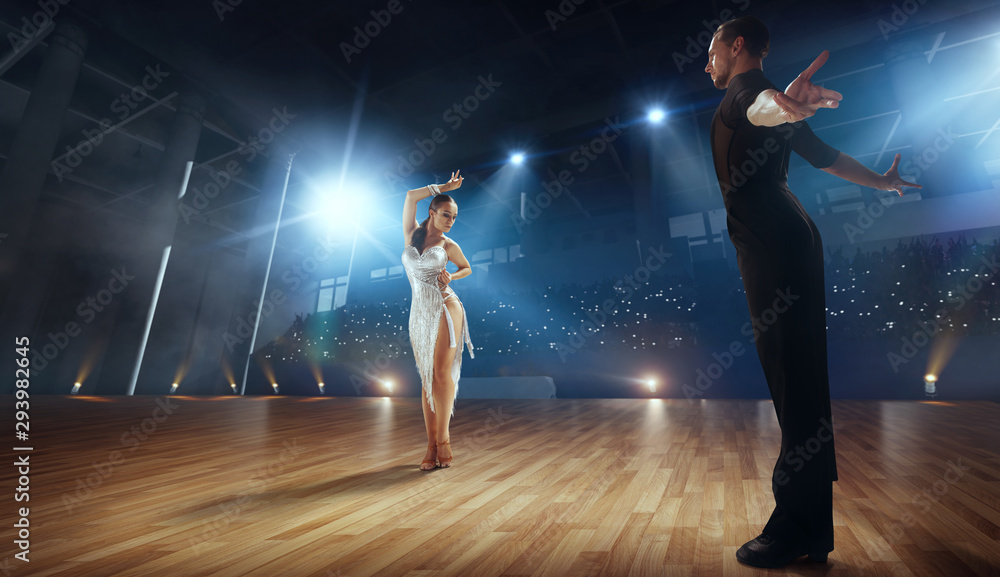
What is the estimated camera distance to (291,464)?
103 inches

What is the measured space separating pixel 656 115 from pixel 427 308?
29.2ft

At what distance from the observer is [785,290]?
116 cm

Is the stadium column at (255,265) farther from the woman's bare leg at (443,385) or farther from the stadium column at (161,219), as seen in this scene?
the woman's bare leg at (443,385)

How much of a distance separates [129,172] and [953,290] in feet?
60.2

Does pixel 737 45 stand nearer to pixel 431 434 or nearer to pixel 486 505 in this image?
pixel 486 505

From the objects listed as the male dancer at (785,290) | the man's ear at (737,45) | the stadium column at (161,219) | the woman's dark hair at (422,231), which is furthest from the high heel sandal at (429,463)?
the stadium column at (161,219)

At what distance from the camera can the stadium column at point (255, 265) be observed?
39.6ft

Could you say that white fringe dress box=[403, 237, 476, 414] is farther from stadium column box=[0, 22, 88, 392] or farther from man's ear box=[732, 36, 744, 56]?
stadium column box=[0, 22, 88, 392]

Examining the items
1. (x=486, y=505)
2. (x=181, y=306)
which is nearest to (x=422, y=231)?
(x=486, y=505)

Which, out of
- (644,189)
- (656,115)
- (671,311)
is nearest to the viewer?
(671,311)

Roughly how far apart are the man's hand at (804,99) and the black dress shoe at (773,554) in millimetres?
1078

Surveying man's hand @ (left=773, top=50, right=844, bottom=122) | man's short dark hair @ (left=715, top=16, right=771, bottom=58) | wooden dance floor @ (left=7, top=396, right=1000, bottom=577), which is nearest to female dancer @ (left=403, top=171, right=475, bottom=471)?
wooden dance floor @ (left=7, top=396, right=1000, bottom=577)

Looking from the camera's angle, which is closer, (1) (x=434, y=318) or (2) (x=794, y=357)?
(2) (x=794, y=357)

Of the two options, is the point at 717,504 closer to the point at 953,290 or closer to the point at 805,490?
the point at 805,490
